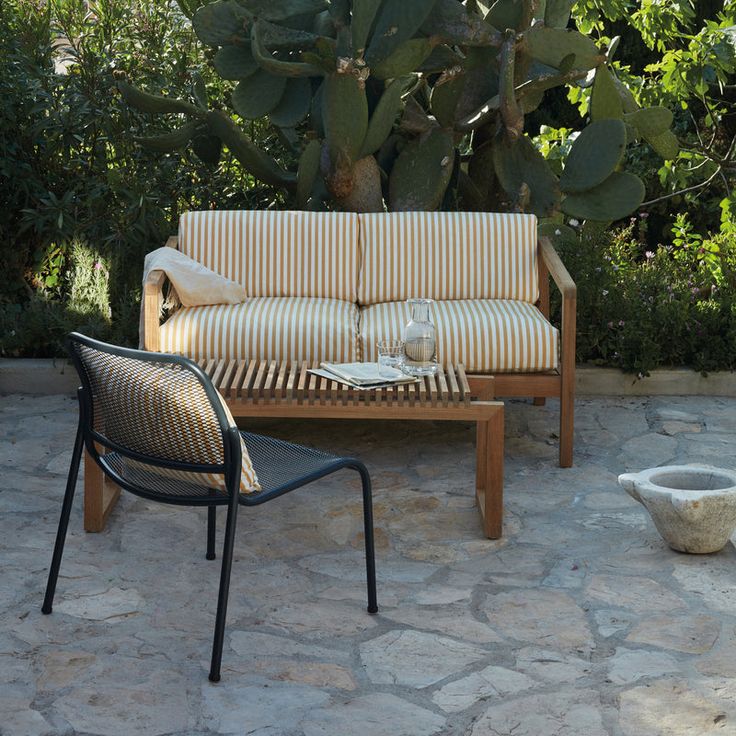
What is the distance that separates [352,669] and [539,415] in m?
2.53

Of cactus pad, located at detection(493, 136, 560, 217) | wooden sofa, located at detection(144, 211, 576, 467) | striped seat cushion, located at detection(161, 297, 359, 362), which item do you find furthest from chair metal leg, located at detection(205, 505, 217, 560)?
cactus pad, located at detection(493, 136, 560, 217)

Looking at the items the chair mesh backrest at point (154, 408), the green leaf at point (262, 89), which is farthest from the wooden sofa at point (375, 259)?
the chair mesh backrest at point (154, 408)

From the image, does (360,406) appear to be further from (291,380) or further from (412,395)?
(291,380)

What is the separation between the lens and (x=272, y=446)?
3121 mm

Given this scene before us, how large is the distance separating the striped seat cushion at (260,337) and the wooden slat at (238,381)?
35cm

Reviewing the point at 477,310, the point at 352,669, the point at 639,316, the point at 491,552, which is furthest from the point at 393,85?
the point at 352,669

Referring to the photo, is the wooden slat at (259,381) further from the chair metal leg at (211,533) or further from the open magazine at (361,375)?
the chair metal leg at (211,533)

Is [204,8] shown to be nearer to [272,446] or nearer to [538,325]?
[538,325]

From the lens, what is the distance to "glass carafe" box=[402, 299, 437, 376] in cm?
383

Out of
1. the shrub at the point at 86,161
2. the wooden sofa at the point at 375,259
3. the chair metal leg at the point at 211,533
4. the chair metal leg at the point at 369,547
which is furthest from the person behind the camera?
the shrub at the point at 86,161

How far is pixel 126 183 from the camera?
6.11 metres

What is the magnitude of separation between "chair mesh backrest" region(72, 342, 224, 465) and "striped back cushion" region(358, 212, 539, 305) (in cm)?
224

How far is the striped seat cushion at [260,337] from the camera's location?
4.43 meters

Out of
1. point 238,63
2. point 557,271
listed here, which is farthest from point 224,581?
point 238,63
